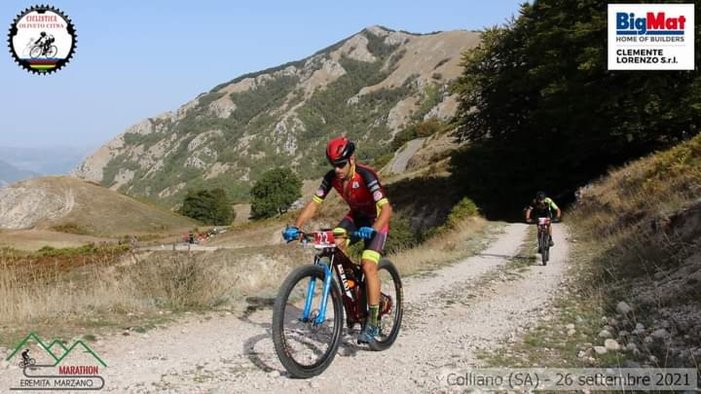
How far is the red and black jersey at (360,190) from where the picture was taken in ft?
20.4

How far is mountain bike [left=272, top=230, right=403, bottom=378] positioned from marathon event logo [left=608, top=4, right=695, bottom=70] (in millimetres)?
26062

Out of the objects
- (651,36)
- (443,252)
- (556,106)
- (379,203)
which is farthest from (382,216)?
(556,106)

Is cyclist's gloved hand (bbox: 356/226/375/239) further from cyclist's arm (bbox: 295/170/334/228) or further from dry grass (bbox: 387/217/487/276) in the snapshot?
dry grass (bbox: 387/217/487/276)

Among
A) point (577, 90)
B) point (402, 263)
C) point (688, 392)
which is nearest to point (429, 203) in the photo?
point (577, 90)

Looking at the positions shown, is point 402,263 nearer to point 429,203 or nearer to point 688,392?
point 688,392

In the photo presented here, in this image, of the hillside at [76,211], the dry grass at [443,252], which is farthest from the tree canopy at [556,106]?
the hillside at [76,211]

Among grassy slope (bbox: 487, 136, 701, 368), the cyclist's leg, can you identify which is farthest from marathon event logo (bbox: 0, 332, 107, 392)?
grassy slope (bbox: 487, 136, 701, 368)

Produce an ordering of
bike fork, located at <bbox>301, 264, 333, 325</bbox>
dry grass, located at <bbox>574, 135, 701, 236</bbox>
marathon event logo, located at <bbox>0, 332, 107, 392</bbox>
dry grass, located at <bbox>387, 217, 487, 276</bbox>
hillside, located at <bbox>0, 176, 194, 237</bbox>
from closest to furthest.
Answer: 1. marathon event logo, located at <bbox>0, 332, 107, 392</bbox>
2. bike fork, located at <bbox>301, 264, 333, 325</bbox>
3. dry grass, located at <bbox>574, 135, 701, 236</bbox>
4. dry grass, located at <bbox>387, 217, 487, 276</bbox>
5. hillside, located at <bbox>0, 176, 194, 237</bbox>

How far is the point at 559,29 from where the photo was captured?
30828 mm

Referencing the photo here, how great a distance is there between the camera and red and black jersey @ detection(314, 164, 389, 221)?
6219 millimetres

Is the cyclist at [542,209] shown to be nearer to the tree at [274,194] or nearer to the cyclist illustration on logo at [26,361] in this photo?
the cyclist illustration on logo at [26,361]

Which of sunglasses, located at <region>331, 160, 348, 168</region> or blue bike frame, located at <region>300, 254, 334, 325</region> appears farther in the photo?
sunglasses, located at <region>331, 160, 348, 168</region>

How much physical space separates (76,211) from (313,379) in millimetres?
99750

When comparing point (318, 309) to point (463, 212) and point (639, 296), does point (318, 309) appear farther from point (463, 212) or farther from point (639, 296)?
point (463, 212)
